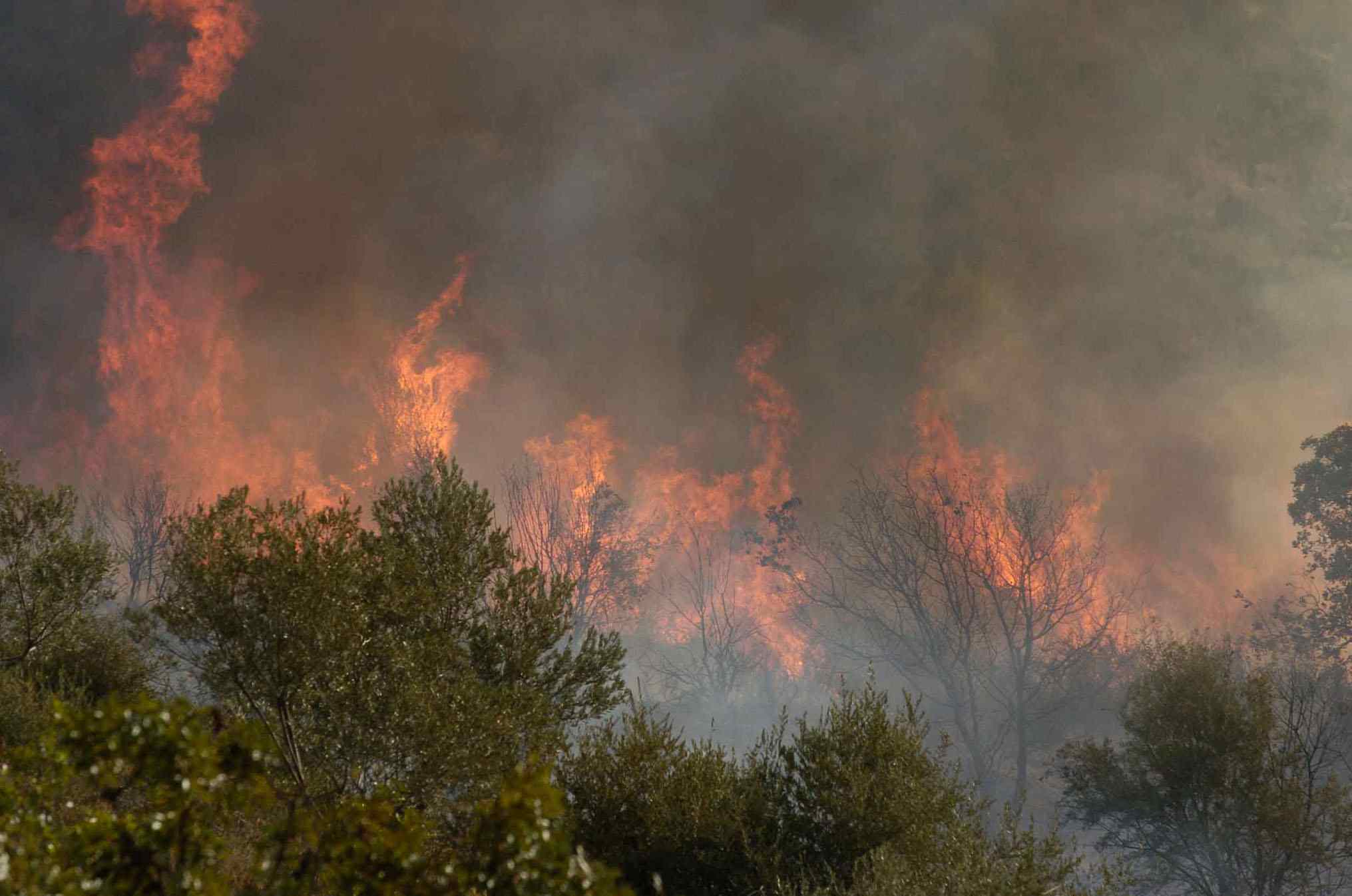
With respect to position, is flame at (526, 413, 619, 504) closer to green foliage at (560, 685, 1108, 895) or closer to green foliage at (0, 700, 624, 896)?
green foliage at (560, 685, 1108, 895)

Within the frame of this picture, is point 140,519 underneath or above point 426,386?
underneath

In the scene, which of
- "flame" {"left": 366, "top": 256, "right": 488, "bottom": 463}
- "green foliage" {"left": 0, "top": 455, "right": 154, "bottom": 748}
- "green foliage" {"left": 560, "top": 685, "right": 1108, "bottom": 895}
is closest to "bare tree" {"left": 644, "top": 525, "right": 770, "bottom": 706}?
"flame" {"left": 366, "top": 256, "right": 488, "bottom": 463}

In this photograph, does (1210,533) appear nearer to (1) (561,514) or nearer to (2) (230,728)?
(1) (561,514)

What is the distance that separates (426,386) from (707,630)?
43358 millimetres

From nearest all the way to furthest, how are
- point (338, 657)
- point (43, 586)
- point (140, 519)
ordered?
point (338, 657) < point (43, 586) < point (140, 519)

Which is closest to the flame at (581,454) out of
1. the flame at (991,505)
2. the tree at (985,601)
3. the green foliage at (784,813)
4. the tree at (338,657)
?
the tree at (985,601)

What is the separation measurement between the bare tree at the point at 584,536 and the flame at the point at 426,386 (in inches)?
421

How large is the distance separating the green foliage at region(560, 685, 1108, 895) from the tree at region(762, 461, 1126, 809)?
2412 centimetres

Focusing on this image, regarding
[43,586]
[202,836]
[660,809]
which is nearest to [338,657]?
[660,809]

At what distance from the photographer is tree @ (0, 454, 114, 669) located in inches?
1050

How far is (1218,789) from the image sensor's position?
31062mm

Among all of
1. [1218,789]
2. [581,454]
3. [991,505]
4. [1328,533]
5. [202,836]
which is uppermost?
[581,454]

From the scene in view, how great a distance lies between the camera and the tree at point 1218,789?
29688 millimetres

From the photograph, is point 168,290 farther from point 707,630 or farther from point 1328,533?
point 1328,533
